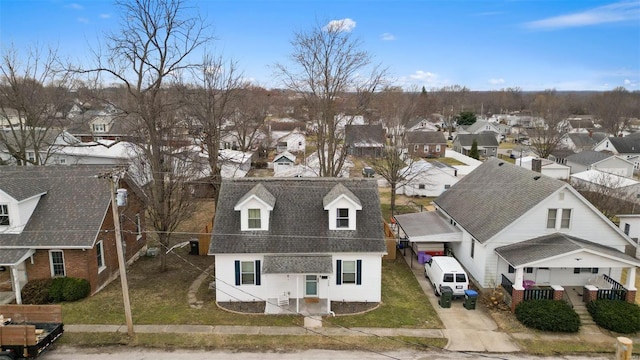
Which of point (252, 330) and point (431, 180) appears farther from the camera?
point (431, 180)

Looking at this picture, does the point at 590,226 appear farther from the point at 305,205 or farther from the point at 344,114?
the point at 344,114

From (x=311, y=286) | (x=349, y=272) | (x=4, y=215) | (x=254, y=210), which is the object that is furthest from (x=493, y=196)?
(x=4, y=215)

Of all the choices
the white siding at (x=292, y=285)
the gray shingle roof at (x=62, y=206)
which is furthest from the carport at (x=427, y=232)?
the gray shingle roof at (x=62, y=206)

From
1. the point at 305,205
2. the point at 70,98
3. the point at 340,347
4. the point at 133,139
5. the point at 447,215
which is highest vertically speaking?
the point at 70,98

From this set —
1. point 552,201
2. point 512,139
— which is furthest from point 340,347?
point 512,139

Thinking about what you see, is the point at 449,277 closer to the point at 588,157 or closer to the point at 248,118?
the point at 248,118
